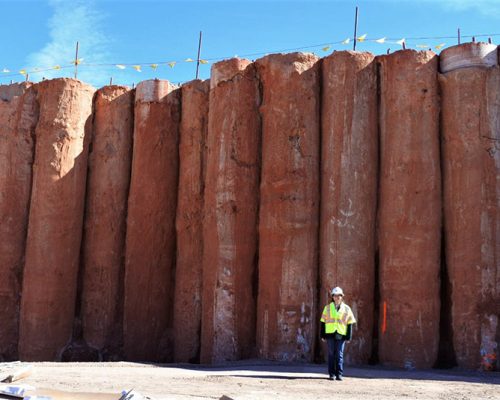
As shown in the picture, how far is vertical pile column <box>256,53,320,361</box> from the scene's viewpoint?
13.5m

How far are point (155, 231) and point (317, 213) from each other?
169 inches

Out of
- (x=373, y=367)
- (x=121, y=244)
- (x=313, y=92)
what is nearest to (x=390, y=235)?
(x=373, y=367)

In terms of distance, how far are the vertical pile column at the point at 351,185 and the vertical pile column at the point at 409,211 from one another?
8.8 inches

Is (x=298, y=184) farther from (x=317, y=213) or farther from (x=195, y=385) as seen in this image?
(x=195, y=385)

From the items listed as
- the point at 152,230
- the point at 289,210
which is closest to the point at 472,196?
the point at 289,210

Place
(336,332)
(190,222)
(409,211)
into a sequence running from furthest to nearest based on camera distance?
(190,222)
(409,211)
(336,332)

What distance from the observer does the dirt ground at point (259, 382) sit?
9.20 metres

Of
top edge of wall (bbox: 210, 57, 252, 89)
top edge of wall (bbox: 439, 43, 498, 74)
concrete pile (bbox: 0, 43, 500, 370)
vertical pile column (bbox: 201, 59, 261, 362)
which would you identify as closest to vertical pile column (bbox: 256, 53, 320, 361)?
concrete pile (bbox: 0, 43, 500, 370)

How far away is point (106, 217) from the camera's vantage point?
17000 millimetres

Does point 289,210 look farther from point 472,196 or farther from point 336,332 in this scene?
point 336,332

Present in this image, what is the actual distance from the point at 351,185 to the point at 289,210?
1259mm

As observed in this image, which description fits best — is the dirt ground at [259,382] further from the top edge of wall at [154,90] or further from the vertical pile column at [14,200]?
the top edge of wall at [154,90]

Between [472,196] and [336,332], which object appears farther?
[472,196]

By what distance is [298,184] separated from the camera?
13.9 metres
